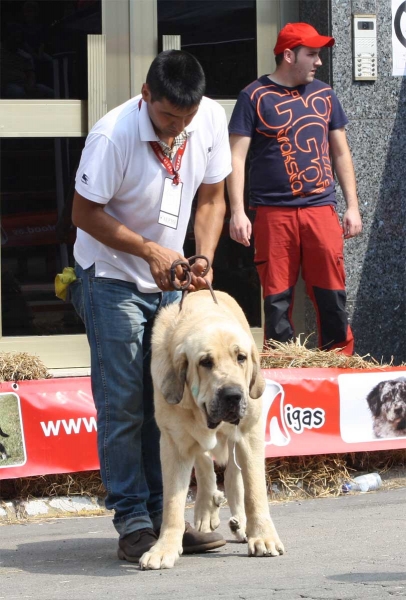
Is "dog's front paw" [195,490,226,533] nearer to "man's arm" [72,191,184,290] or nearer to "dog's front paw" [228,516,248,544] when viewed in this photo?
"dog's front paw" [228,516,248,544]

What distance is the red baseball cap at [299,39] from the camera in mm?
7029

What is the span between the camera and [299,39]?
7.04m

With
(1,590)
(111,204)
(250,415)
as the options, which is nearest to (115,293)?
(111,204)

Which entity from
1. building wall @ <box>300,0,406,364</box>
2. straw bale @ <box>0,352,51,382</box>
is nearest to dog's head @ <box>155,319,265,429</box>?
straw bale @ <box>0,352,51,382</box>

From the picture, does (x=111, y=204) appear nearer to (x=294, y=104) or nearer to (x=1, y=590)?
(x=1, y=590)

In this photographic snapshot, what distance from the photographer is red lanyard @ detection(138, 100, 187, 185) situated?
4680 mm

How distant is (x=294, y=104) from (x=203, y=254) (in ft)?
7.76

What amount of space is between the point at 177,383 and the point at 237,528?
849 millimetres

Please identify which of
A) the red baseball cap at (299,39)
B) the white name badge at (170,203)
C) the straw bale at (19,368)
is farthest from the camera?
the red baseball cap at (299,39)

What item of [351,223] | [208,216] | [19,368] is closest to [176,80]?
[208,216]

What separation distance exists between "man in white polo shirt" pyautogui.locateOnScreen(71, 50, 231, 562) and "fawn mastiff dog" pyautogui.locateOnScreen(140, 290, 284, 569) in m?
0.17

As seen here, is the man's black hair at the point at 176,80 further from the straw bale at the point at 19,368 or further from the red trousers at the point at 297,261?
the red trousers at the point at 297,261

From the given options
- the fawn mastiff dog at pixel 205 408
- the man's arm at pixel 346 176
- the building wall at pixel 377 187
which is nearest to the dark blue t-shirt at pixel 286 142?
the man's arm at pixel 346 176

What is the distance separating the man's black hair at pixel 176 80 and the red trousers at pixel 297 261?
2.45m
